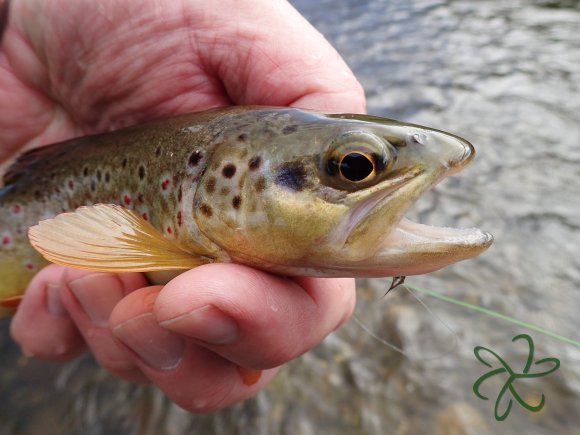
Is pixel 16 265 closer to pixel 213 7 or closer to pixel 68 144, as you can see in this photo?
pixel 68 144

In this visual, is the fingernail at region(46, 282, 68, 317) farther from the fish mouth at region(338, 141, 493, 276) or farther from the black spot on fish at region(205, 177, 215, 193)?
the fish mouth at region(338, 141, 493, 276)

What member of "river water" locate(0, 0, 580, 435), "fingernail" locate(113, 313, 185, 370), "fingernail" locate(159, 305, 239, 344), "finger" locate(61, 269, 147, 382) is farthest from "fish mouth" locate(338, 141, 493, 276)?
"river water" locate(0, 0, 580, 435)

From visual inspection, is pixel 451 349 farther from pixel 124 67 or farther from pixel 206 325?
pixel 124 67

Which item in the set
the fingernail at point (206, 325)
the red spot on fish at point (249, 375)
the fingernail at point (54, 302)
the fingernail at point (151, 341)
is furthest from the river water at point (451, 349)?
the fingernail at point (206, 325)

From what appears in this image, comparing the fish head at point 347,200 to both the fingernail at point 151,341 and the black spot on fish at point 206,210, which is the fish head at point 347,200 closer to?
the black spot on fish at point 206,210

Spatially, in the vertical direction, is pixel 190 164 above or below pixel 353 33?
above

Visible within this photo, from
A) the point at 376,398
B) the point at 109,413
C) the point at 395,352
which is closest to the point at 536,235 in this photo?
the point at 395,352
